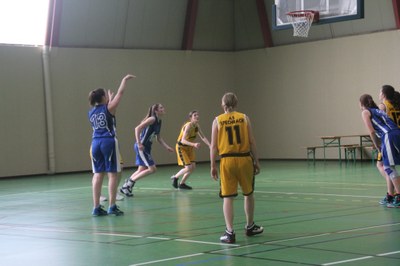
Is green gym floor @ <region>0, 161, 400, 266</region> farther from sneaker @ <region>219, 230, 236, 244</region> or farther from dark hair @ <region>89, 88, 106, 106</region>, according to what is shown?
dark hair @ <region>89, 88, 106, 106</region>

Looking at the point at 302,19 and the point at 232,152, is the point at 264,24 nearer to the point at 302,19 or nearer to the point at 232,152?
the point at 302,19

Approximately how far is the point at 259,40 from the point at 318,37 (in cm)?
301

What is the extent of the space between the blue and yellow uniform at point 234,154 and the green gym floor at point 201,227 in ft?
2.41

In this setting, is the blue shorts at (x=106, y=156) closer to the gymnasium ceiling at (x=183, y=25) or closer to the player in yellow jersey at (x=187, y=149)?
the player in yellow jersey at (x=187, y=149)

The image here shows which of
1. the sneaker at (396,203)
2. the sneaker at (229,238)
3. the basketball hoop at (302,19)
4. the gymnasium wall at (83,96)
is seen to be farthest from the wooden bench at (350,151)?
the sneaker at (229,238)

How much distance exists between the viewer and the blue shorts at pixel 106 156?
1251cm

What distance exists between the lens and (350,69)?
2709 cm

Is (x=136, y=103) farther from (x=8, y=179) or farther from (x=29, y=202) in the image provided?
(x=29, y=202)

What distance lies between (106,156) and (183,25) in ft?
57.0

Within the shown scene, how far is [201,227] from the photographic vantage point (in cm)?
1088

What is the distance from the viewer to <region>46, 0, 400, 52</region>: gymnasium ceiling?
25.9 m

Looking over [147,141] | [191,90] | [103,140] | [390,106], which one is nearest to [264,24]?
[191,90]

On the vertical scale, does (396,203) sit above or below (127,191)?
above

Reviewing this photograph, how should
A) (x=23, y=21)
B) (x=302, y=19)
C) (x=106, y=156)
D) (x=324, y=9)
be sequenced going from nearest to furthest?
(x=106, y=156) → (x=324, y=9) → (x=302, y=19) → (x=23, y=21)
